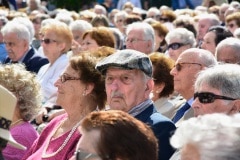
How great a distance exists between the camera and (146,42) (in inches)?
415

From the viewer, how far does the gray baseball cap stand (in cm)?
591

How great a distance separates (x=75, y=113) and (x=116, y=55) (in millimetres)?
565

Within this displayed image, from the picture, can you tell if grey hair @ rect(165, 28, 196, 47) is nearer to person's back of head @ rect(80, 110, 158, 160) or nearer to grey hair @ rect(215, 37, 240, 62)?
grey hair @ rect(215, 37, 240, 62)

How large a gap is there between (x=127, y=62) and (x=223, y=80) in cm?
73

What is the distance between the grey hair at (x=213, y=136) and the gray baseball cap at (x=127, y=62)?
2.06m

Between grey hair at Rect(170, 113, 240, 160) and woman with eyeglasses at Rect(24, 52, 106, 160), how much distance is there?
2297 mm

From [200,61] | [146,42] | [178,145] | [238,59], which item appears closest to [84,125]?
[178,145]

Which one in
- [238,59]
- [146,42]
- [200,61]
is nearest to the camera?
[200,61]

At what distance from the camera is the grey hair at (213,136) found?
362cm

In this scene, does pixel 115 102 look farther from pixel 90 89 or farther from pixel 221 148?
pixel 221 148

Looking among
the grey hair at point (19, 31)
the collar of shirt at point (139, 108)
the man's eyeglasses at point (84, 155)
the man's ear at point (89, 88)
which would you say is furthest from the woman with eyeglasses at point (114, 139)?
the grey hair at point (19, 31)

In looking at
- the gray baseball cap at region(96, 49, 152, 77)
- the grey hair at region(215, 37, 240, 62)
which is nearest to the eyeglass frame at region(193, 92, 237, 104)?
the gray baseball cap at region(96, 49, 152, 77)

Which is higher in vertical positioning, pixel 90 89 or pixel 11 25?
pixel 90 89

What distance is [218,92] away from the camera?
5578 mm
